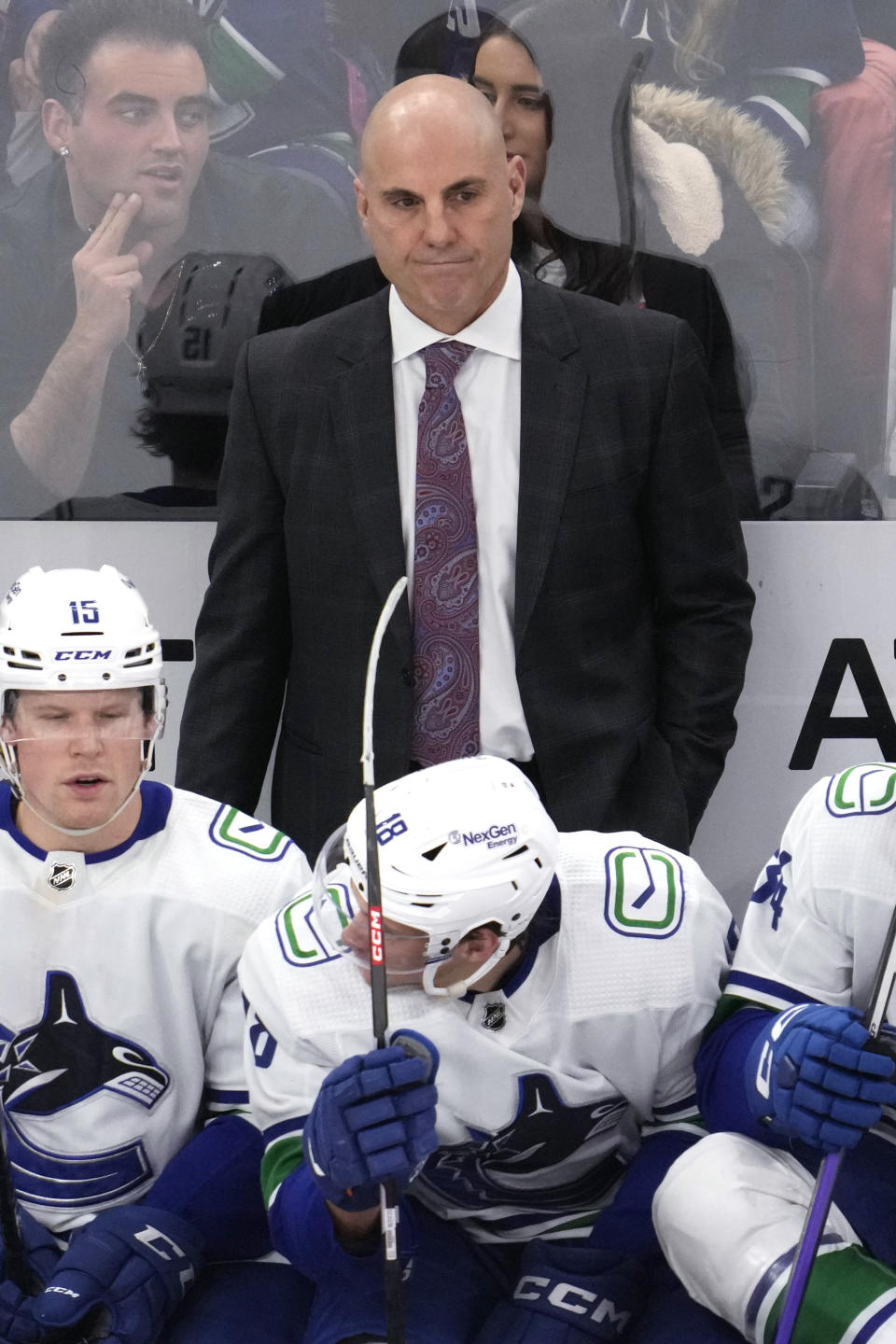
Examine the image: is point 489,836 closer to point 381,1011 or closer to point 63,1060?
point 381,1011

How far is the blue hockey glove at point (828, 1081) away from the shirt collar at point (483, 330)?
144cm

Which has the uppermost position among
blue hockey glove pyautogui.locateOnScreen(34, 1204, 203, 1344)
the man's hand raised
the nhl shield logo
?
the man's hand raised

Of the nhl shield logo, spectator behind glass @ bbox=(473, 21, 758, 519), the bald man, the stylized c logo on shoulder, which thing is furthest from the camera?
spectator behind glass @ bbox=(473, 21, 758, 519)

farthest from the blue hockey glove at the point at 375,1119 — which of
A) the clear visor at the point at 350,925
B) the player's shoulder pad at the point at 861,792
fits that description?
the player's shoulder pad at the point at 861,792

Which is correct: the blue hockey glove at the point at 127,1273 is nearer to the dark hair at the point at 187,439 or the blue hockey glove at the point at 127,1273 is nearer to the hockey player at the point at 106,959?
the hockey player at the point at 106,959

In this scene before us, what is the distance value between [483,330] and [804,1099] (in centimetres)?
156

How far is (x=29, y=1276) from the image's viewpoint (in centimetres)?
244

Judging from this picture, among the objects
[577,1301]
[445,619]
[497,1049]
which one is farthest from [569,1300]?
[445,619]

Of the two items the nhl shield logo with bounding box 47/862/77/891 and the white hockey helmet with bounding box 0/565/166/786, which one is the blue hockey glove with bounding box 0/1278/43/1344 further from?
the white hockey helmet with bounding box 0/565/166/786

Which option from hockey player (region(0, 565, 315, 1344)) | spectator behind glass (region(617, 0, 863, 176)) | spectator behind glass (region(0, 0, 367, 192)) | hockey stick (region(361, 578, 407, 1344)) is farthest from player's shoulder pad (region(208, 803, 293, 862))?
spectator behind glass (region(617, 0, 863, 176))

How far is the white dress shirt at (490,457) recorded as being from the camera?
10.7 ft

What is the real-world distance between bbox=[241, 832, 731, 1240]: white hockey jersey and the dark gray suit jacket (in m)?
0.67

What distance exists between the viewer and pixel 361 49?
3631 mm

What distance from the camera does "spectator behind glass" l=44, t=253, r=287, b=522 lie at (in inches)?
145
